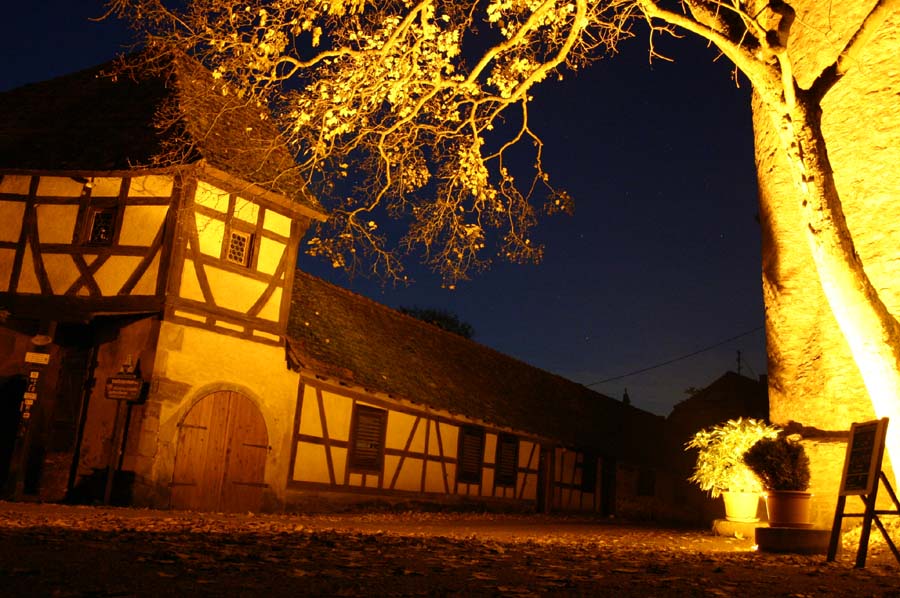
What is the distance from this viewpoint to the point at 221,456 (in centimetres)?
1409

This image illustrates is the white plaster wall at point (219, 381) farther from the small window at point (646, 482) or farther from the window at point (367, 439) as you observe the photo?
the small window at point (646, 482)

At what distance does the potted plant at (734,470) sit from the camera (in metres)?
10.4

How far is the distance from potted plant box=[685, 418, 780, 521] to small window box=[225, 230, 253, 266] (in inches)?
356

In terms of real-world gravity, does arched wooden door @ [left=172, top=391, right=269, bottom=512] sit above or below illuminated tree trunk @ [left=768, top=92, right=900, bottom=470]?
below

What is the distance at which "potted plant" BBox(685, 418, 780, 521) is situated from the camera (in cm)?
1035

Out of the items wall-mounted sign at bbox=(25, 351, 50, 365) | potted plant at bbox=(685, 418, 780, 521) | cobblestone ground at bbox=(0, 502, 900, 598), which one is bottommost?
cobblestone ground at bbox=(0, 502, 900, 598)

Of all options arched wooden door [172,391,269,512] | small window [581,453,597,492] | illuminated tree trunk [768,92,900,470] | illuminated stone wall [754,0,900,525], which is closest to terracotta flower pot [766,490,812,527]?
illuminated stone wall [754,0,900,525]

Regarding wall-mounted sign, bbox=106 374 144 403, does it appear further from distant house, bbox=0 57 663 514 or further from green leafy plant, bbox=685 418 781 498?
green leafy plant, bbox=685 418 781 498

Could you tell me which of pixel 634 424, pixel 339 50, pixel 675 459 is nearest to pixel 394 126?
pixel 339 50

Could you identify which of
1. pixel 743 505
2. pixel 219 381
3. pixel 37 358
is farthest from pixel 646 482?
pixel 37 358

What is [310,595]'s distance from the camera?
4.21 metres

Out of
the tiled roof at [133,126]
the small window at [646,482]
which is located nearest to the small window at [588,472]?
the small window at [646,482]

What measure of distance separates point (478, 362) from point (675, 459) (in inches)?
514

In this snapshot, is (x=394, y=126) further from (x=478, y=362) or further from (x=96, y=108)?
(x=478, y=362)
